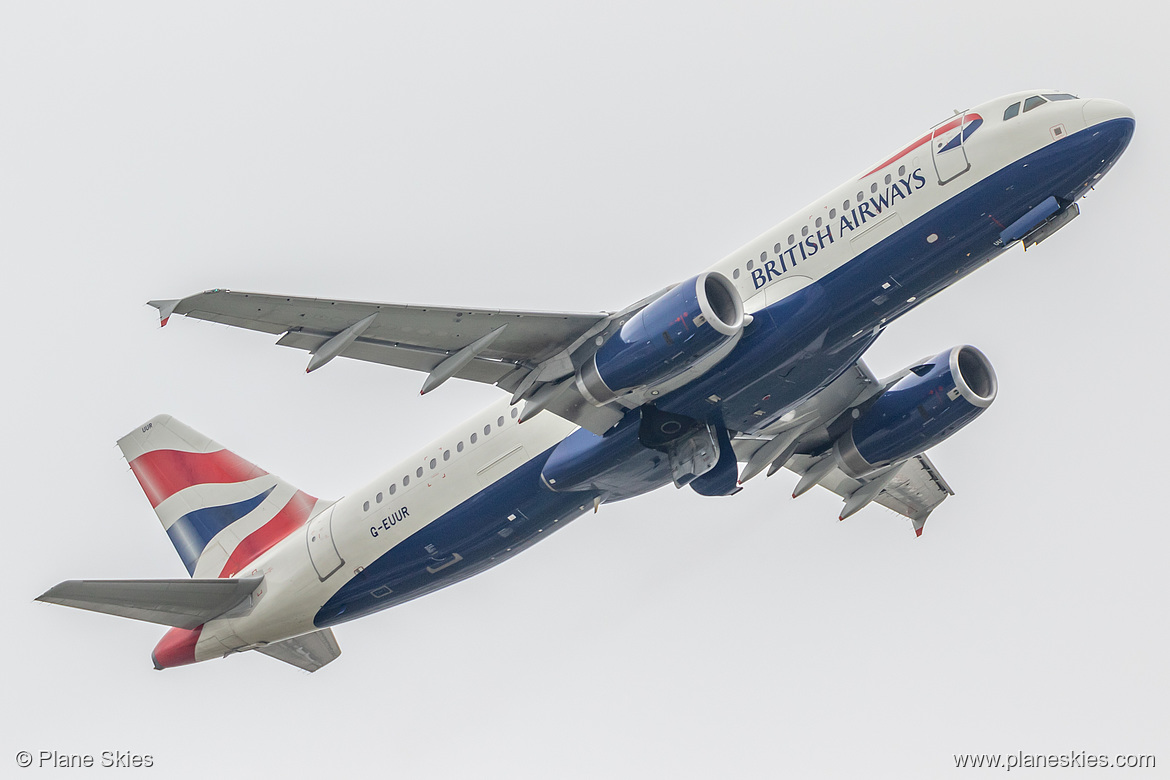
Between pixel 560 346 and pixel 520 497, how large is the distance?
3.83 meters

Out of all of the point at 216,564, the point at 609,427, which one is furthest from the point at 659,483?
the point at 216,564

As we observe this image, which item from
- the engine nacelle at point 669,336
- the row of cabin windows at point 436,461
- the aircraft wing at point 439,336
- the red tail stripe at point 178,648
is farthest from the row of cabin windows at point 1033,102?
the red tail stripe at point 178,648

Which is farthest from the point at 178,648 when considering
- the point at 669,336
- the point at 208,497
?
the point at 669,336

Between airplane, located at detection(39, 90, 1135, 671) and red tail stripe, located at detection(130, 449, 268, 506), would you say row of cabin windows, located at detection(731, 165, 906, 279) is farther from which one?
red tail stripe, located at detection(130, 449, 268, 506)

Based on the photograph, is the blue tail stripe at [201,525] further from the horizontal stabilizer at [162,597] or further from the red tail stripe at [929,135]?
the red tail stripe at [929,135]

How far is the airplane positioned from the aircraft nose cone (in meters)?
0.04

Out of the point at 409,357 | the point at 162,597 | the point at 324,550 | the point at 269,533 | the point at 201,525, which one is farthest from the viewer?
the point at 201,525

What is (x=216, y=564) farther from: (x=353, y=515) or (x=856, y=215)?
(x=856, y=215)

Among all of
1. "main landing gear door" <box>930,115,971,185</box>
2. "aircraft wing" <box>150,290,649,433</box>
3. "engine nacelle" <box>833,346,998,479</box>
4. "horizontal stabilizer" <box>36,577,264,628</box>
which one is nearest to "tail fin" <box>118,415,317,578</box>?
"horizontal stabilizer" <box>36,577,264,628</box>

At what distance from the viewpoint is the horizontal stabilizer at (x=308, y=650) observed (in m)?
32.4

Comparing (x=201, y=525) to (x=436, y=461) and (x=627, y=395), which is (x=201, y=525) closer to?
(x=436, y=461)

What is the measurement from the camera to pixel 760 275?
2583 cm

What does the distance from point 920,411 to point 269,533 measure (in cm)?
1563

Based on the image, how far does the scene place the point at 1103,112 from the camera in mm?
23969
